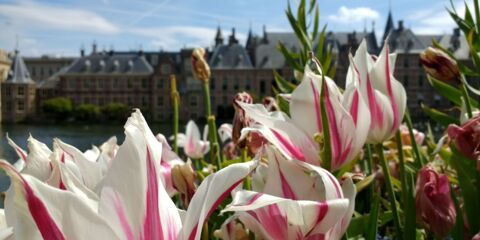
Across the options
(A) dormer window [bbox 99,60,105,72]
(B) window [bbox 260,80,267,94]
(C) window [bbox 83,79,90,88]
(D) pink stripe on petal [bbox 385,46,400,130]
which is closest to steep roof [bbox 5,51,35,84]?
(C) window [bbox 83,79,90,88]

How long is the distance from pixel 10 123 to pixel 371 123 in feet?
105

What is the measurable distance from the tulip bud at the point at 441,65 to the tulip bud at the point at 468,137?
0.55 feet

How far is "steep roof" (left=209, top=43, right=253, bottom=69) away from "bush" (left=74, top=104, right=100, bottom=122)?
6.85m

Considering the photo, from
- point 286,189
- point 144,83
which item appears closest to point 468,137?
point 286,189

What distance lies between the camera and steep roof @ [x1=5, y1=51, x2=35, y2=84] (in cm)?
2961

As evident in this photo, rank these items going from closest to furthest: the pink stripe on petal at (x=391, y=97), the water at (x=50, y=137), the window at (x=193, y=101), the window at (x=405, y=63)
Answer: the pink stripe on petal at (x=391, y=97) < the water at (x=50, y=137) < the window at (x=405, y=63) < the window at (x=193, y=101)

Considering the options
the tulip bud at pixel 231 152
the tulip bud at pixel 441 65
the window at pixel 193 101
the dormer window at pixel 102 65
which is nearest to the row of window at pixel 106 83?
the dormer window at pixel 102 65

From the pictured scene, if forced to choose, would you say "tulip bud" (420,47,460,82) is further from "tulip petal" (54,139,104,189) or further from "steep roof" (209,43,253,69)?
"steep roof" (209,43,253,69)

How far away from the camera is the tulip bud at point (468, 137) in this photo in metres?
0.43

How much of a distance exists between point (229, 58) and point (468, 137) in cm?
2598

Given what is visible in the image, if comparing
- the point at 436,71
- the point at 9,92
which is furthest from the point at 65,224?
the point at 9,92

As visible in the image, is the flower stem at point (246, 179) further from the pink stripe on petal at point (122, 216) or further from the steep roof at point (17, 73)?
the steep roof at point (17, 73)

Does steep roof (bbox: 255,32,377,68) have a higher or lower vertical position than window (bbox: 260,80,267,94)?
higher

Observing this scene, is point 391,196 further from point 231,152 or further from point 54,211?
point 231,152
